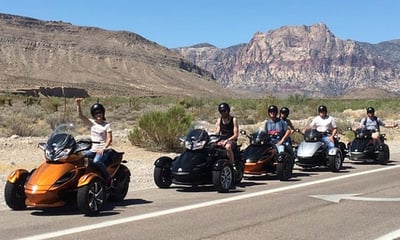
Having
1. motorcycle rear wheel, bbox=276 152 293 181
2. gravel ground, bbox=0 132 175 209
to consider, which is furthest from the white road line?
gravel ground, bbox=0 132 175 209

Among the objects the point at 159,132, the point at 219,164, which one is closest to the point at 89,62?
the point at 159,132

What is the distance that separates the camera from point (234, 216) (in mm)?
9438

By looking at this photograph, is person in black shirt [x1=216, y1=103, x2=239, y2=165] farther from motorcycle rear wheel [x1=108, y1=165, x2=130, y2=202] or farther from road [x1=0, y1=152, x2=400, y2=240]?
motorcycle rear wheel [x1=108, y1=165, x2=130, y2=202]

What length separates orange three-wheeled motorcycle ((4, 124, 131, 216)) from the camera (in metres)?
9.09

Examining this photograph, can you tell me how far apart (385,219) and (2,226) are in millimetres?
5679

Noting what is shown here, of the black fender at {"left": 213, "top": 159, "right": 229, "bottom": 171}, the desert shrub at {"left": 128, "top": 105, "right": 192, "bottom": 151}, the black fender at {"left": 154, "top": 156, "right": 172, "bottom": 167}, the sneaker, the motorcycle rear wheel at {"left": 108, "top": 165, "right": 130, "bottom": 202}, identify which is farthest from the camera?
the desert shrub at {"left": 128, "top": 105, "right": 192, "bottom": 151}

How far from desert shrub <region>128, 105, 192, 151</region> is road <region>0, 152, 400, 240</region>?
30.6 ft

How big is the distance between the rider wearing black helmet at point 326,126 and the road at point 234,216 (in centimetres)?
327

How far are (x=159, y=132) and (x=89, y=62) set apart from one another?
133054mm

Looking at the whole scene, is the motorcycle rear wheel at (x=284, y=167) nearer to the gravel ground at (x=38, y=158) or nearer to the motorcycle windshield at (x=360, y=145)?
the gravel ground at (x=38, y=158)

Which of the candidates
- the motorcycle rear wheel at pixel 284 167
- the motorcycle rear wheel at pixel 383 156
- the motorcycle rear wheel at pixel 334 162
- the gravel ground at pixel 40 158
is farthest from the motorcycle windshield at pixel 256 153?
the motorcycle rear wheel at pixel 383 156

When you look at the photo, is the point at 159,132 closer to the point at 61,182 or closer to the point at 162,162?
the point at 162,162

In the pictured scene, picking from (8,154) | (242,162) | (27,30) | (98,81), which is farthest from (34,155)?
(27,30)

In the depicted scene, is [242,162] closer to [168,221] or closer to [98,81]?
[168,221]
